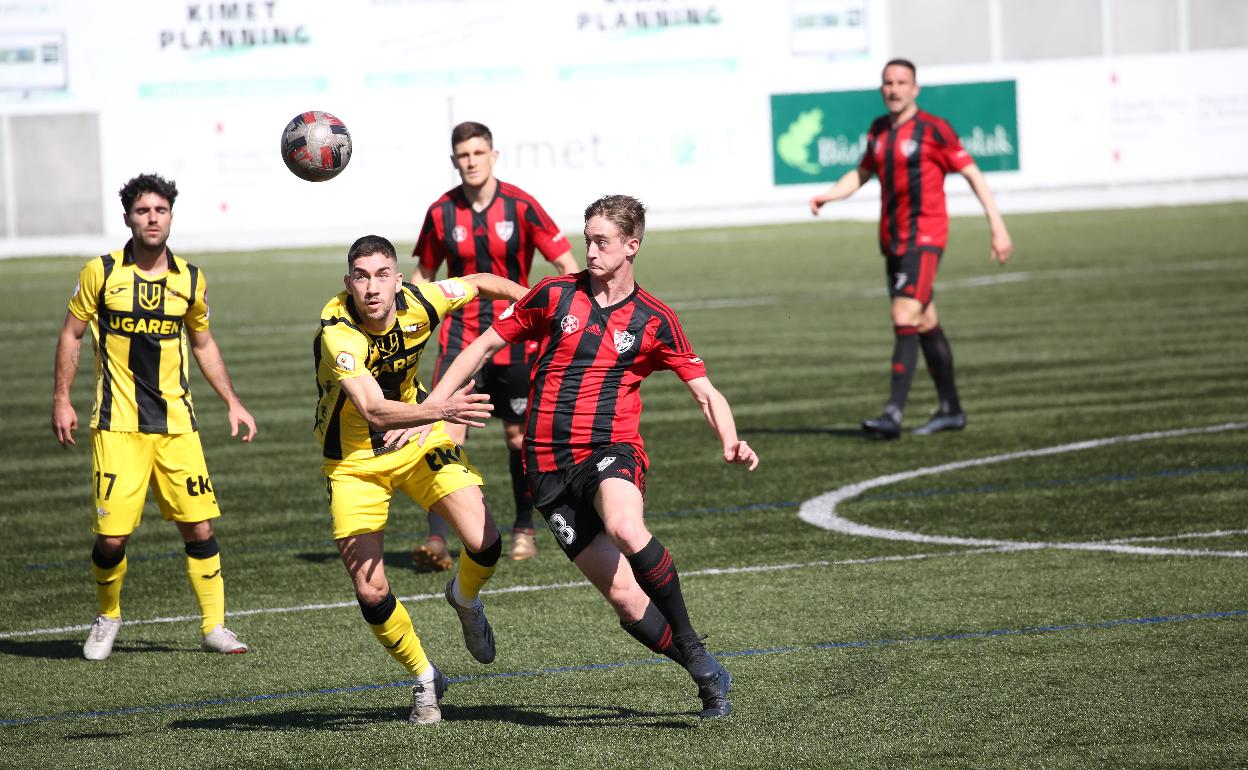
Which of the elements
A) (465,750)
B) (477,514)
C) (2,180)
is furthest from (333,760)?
(2,180)

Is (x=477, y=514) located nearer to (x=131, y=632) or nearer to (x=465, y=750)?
(x=465, y=750)

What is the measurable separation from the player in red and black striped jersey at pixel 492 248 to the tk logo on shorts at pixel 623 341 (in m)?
3.06

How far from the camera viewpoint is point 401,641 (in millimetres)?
6789

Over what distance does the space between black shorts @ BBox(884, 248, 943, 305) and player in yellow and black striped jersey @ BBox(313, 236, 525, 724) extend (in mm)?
6559

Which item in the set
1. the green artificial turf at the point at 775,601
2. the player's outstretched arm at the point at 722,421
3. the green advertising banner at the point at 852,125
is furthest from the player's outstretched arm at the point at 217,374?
the green advertising banner at the point at 852,125

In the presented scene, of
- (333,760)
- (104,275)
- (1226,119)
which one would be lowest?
(333,760)

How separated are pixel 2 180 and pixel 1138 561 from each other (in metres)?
31.6

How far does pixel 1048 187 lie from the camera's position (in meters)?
37.2

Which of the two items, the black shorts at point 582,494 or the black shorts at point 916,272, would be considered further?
the black shorts at point 916,272

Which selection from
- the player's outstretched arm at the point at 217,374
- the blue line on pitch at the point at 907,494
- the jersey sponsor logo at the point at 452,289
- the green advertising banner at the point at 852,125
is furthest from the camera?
the green advertising banner at the point at 852,125

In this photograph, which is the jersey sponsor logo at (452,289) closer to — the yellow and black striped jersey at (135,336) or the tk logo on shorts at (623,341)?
the tk logo on shorts at (623,341)

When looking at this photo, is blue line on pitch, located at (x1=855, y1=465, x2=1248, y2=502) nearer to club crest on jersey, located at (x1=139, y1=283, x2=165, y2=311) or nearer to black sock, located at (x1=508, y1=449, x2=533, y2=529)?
black sock, located at (x1=508, y1=449, x2=533, y2=529)

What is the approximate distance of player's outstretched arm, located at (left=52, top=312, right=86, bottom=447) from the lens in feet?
26.8

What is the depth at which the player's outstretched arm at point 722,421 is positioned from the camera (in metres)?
6.49
